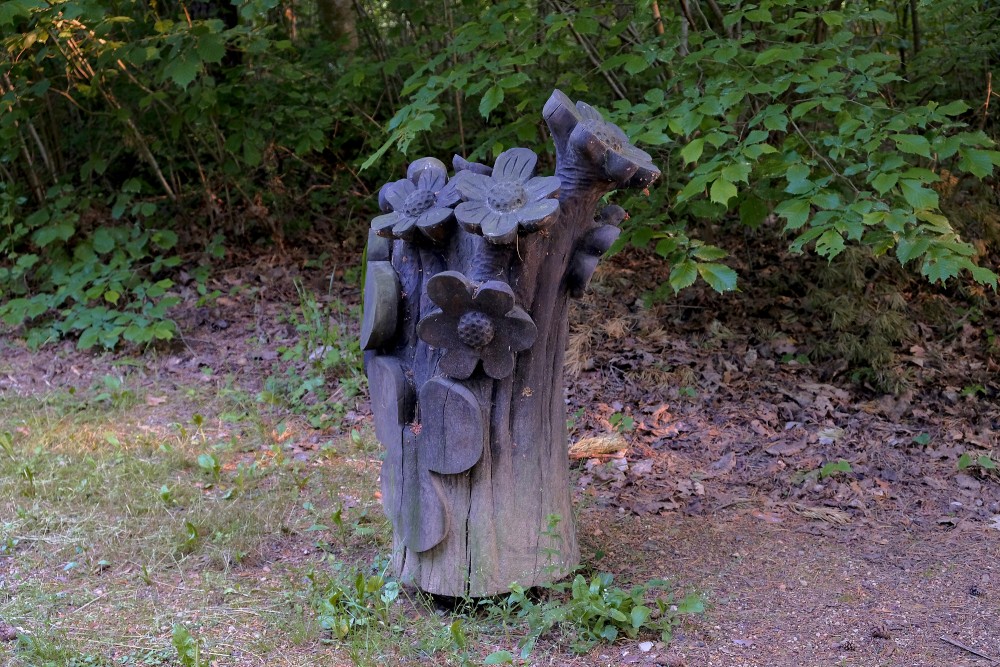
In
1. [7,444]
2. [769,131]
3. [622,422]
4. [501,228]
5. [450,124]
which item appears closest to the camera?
[501,228]

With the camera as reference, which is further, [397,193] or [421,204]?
[397,193]

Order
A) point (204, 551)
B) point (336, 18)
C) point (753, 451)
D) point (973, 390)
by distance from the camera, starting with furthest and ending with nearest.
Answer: point (336, 18) → point (973, 390) → point (753, 451) → point (204, 551)

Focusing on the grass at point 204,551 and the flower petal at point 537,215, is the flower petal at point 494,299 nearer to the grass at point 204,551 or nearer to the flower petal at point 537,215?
the flower petal at point 537,215

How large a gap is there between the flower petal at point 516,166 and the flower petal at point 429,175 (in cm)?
22

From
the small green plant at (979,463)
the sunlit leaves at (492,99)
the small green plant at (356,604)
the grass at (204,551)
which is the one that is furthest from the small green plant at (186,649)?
the small green plant at (979,463)

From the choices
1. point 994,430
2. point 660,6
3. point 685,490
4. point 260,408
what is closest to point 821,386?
point 994,430

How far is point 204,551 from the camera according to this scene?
3598mm

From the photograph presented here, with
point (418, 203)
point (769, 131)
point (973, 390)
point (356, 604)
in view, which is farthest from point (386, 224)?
point (973, 390)

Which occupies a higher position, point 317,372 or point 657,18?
point 657,18

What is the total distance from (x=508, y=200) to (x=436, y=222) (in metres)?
0.25

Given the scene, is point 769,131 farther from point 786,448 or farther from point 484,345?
point 484,345

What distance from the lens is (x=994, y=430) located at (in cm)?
480

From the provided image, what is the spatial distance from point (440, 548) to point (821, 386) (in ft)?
9.99

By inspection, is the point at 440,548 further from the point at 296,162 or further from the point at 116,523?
the point at 296,162
